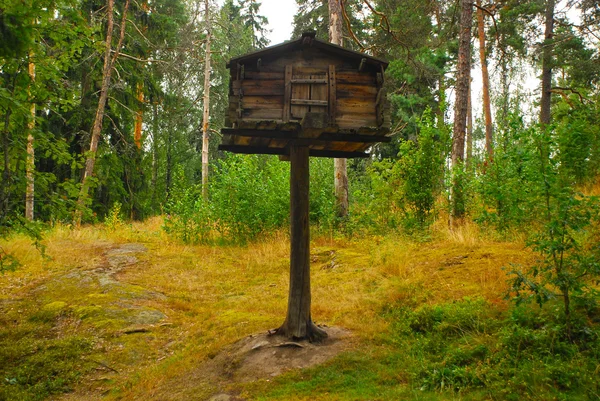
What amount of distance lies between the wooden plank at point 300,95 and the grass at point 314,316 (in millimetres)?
2835

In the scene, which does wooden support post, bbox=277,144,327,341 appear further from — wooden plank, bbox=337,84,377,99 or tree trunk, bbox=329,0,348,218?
tree trunk, bbox=329,0,348,218

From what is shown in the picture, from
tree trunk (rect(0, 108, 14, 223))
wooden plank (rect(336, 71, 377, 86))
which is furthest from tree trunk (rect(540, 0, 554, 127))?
tree trunk (rect(0, 108, 14, 223))

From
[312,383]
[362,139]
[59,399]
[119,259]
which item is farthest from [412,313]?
[119,259]

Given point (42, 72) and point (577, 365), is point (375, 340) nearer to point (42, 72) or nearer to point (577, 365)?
point (577, 365)

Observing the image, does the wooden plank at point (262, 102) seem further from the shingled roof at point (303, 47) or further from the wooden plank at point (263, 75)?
the shingled roof at point (303, 47)

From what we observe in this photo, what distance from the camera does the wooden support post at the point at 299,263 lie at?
213 inches

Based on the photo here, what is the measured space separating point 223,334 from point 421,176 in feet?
18.9

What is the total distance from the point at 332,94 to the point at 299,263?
7.00ft

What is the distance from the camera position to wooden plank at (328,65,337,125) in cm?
516

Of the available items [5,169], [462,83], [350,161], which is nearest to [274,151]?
[5,169]

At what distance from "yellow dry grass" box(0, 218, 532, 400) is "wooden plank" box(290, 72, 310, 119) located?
2848mm

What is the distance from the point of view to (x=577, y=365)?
379cm

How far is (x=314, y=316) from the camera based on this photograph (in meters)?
6.58

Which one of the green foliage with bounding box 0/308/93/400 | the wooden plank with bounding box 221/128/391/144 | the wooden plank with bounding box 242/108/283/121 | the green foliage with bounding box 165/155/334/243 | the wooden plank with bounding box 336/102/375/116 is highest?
the wooden plank with bounding box 336/102/375/116
